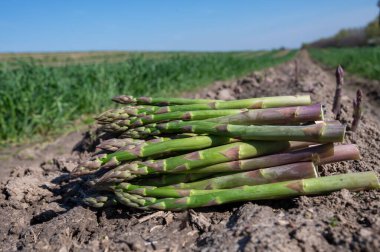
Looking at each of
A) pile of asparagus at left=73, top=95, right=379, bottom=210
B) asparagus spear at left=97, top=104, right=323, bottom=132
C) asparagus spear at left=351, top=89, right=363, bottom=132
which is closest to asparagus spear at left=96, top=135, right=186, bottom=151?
pile of asparagus at left=73, top=95, right=379, bottom=210

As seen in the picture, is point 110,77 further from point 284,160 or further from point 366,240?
point 366,240

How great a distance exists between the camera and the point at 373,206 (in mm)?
2850

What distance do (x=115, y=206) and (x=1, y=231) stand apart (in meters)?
1.07

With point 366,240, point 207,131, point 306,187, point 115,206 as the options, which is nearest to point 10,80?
point 115,206

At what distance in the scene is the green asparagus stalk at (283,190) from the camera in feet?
9.71

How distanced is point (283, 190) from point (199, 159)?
700 millimetres

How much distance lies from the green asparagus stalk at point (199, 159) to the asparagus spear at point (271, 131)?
0.09m

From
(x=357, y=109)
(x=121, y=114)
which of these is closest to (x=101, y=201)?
(x=121, y=114)

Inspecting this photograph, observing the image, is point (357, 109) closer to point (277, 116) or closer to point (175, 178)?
A: point (277, 116)

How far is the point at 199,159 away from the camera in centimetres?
309

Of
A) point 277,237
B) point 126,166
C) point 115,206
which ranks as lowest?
point 115,206

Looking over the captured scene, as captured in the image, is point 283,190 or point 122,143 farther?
point 122,143

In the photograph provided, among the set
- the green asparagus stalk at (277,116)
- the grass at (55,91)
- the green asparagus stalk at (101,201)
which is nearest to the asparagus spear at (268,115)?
the green asparagus stalk at (277,116)

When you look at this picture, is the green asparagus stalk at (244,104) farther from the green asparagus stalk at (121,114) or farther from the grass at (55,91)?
the grass at (55,91)
